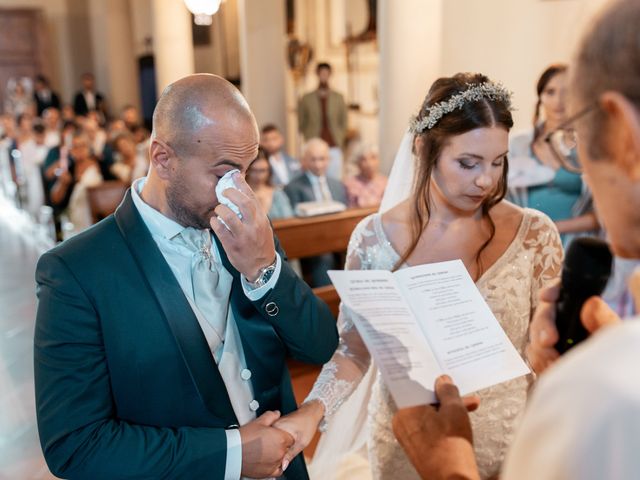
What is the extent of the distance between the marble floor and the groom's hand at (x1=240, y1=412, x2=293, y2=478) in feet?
8.00

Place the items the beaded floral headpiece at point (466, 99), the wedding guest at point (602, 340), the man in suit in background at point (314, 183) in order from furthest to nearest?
the man in suit in background at point (314, 183) → the beaded floral headpiece at point (466, 99) → the wedding guest at point (602, 340)

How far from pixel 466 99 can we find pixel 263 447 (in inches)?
49.4

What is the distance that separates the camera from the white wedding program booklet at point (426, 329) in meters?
1.36

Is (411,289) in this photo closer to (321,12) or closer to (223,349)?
(223,349)

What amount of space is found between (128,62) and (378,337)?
16950 mm

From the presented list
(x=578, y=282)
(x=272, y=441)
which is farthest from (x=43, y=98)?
(x=578, y=282)

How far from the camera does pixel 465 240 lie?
7.14 feet

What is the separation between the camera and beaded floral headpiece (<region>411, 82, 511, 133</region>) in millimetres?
1992

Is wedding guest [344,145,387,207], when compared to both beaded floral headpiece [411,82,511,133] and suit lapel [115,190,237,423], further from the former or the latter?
suit lapel [115,190,237,423]

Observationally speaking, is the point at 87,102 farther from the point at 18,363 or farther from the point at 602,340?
the point at 602,340

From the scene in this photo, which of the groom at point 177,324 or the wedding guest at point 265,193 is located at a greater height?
the groom at point 177,324

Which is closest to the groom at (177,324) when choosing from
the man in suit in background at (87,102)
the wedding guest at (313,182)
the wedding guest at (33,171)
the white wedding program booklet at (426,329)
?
the white wedding program booklet at (426,329)

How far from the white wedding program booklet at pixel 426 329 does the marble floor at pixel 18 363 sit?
292cm

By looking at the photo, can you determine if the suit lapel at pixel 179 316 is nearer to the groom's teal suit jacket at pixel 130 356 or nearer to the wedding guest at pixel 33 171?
the groom's teal suit jacket at pixel 130 356
